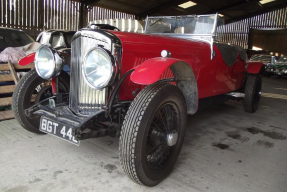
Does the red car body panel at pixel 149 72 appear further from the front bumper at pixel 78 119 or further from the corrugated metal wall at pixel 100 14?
the corrugated metal wall at pixel 100 14

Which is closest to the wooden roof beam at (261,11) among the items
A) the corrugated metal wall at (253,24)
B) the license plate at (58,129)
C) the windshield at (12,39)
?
the corrugated metal wall at (253,24)

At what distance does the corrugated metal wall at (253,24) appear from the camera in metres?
17.2

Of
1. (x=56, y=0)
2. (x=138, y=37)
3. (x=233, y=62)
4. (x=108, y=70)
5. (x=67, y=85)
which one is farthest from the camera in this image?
(x=56, y=0)

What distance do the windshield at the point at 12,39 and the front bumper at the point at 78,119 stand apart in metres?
3.02

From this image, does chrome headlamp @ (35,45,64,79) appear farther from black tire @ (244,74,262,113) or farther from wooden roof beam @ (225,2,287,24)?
wooden roof beam @ (225,2,287,24)

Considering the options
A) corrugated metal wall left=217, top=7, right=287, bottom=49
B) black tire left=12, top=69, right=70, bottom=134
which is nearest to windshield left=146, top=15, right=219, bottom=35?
black tire left=12, top=69, right=70, bottom=134

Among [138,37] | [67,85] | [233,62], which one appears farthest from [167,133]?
[233,62]

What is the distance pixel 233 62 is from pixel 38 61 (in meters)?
2.90

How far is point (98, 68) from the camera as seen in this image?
1.91 m

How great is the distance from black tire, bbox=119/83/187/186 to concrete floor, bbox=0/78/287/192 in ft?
0.54

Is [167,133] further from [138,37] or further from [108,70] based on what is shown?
[138,37]

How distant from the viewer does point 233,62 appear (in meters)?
3.81

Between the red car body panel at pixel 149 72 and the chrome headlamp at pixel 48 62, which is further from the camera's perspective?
the chrome headlamp at pixel 48 62

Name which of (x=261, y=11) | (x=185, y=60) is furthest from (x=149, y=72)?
(x=261, y=11)
